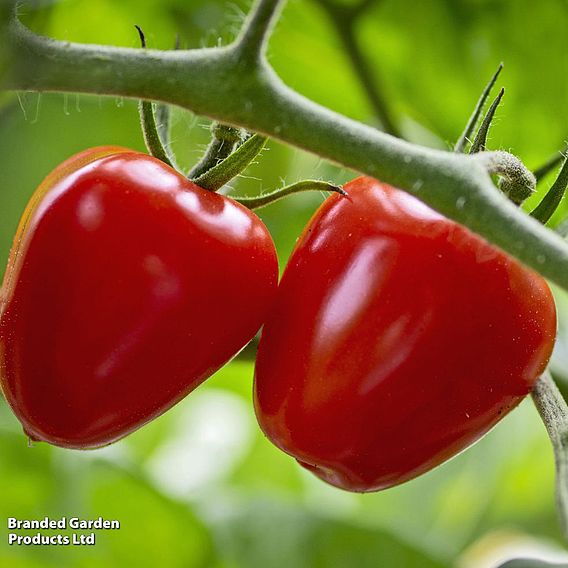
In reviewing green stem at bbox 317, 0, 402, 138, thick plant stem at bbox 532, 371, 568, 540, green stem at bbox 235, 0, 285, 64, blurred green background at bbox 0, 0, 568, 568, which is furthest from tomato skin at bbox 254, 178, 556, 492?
green stem at bbox 317, 0, 402, 138

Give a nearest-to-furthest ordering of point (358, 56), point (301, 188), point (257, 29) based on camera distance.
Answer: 1. point (257, 29)
2. point (301, 188)
3. point (358, 56)

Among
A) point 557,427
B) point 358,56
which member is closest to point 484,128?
point 557,427

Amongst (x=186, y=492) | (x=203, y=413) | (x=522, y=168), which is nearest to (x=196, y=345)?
(x=522, y=168)

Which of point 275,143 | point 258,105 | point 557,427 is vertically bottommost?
point 275,143

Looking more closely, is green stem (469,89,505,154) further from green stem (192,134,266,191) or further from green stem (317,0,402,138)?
green stem (317,0,402,138)

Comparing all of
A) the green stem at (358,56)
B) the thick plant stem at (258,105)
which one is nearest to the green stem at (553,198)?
the thick plant stem at (258,105)

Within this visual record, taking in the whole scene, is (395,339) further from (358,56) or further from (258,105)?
(358,56)

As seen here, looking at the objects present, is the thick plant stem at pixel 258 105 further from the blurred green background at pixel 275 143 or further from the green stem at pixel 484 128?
the blurred green background at pixel 275 143
